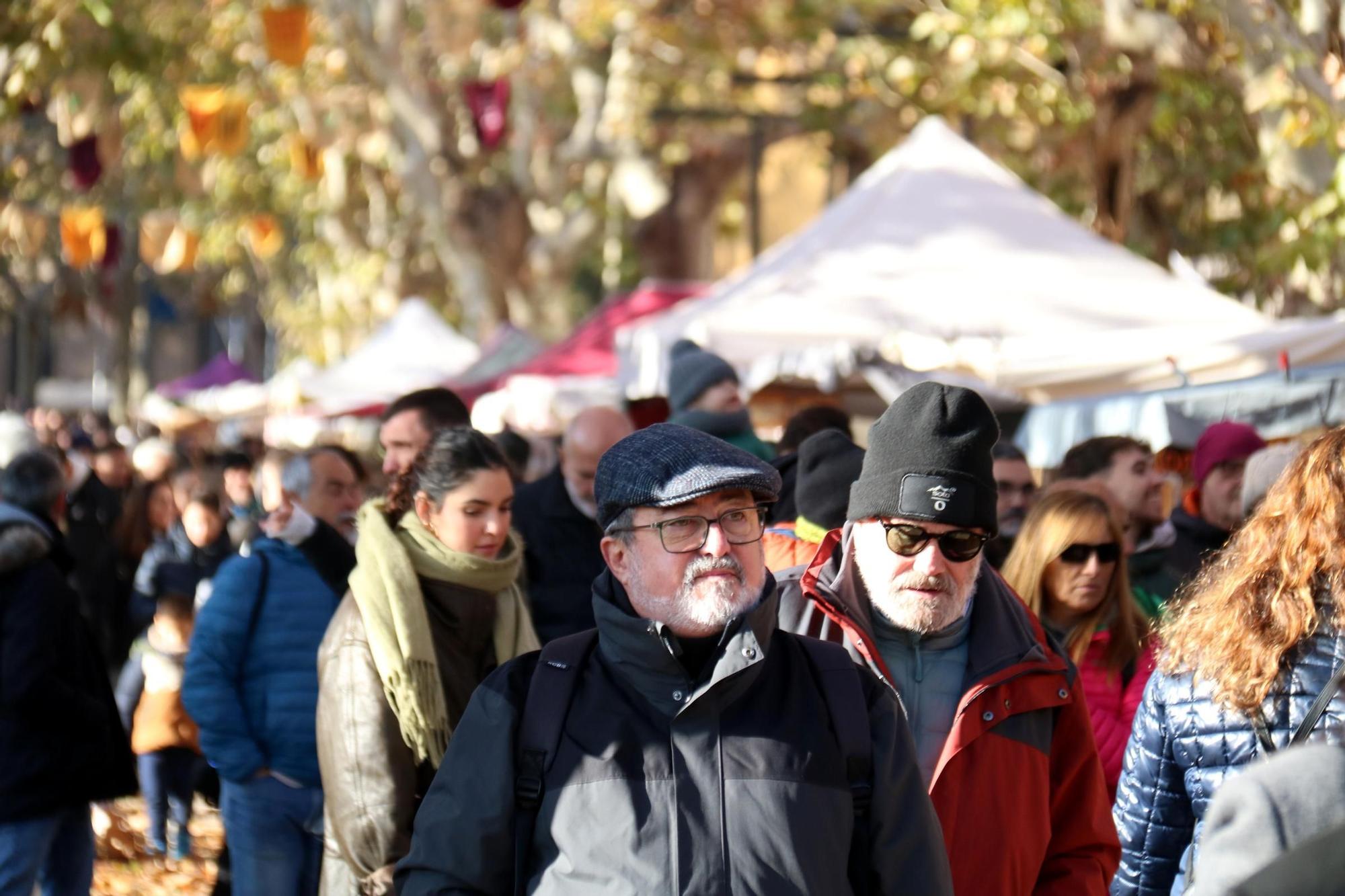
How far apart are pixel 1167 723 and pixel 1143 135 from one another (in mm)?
13007

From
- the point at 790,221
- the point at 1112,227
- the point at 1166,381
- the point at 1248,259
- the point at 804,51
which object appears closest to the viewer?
the point at 1166,381

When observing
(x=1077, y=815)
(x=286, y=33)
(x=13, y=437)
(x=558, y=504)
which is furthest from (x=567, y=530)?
(x=286, y=33)

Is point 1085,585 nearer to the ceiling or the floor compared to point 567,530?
nearer to the floor

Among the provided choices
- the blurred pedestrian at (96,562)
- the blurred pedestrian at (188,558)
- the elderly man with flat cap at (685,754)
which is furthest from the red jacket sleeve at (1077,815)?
the blurred pedestrian at (96,562)

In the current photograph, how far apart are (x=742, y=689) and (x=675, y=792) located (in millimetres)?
211

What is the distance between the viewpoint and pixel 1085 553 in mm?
5285

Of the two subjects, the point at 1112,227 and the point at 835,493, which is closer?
the point at 835,493

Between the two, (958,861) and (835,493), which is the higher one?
(835,493)

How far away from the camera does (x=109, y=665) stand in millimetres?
12789

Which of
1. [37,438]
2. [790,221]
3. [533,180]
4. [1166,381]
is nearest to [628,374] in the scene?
[1166,381]

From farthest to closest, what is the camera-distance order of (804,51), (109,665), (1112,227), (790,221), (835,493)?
1. (790,221)
2. (804,51)
3. (1112,227)
4. (109,665)
5. (835,493)

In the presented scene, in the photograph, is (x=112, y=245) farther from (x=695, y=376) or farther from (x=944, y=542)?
(x=944, y=542)

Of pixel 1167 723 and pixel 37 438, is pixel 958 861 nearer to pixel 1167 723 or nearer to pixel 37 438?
pixel 1167 723

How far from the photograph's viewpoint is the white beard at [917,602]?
12.2 feet
